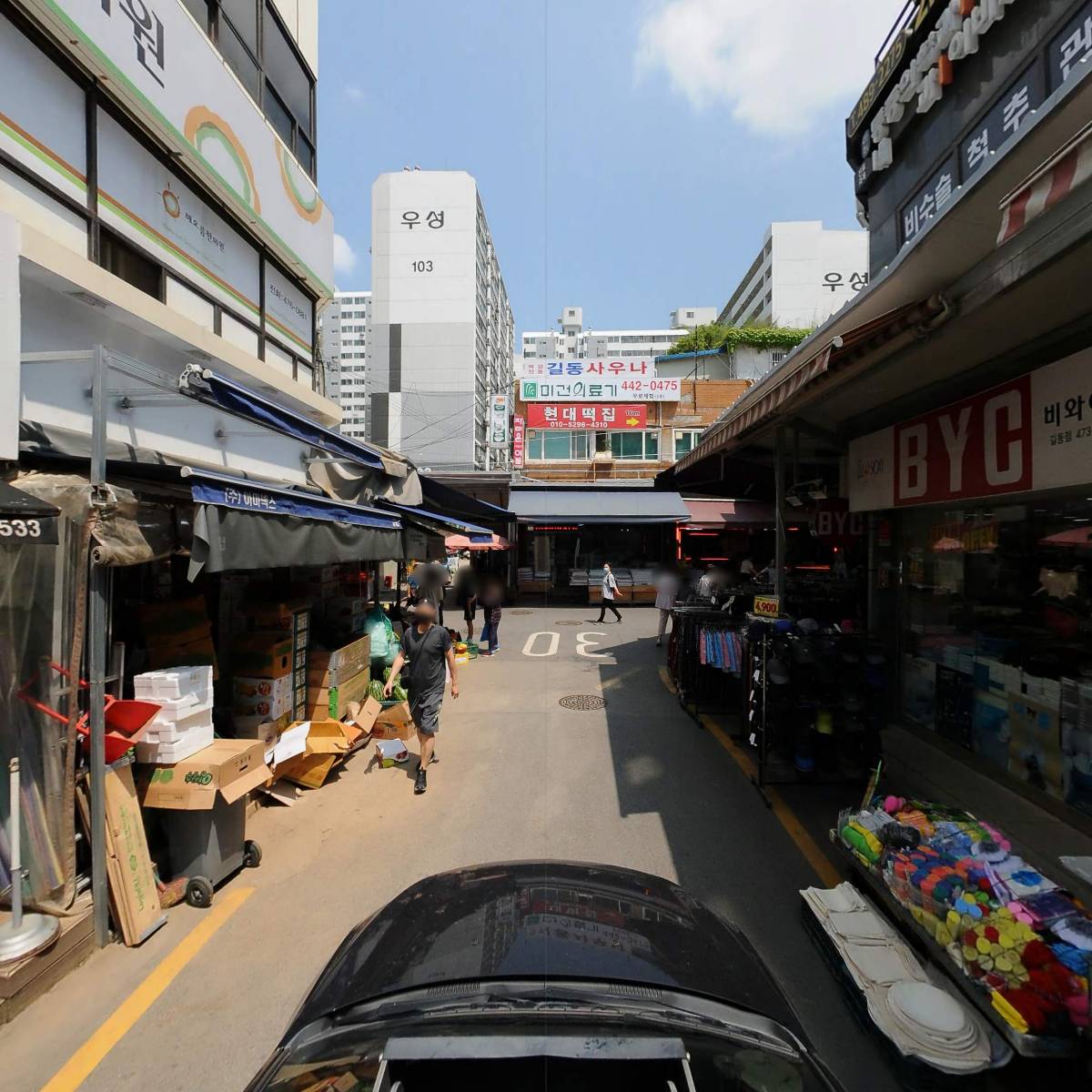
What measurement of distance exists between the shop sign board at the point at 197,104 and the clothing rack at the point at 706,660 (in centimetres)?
842

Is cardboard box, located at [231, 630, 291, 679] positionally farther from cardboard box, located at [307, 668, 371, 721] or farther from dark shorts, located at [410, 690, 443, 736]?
dark shorts, located at [410, 690, 443, 736]

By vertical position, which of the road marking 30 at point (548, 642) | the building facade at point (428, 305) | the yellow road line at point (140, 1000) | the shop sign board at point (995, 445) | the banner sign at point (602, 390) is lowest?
the yellow road line at point (140, 1000)

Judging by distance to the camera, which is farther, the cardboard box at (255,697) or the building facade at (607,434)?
the building facade at (607,434)

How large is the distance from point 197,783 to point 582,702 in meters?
5.64

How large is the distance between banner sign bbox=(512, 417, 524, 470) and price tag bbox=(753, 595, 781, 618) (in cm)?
1948

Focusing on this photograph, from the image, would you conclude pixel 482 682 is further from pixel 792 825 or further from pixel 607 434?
pixel 607 434

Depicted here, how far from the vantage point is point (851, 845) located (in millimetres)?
3748

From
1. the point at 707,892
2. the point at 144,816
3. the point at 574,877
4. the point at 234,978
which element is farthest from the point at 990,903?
the point at 144,816

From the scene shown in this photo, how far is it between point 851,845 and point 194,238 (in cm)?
944

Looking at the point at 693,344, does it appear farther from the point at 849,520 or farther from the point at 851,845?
the point at 851,845

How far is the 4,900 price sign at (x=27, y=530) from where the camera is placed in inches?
111

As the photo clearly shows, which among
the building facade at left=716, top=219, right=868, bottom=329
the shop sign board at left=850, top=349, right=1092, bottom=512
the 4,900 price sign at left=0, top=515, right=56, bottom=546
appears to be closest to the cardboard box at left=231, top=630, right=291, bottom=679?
the 4,900 price sign at left=0, top=515, right=56, bottom=546

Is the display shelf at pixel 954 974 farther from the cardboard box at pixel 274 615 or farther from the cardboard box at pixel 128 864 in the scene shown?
the cardboard box at pixel 274 615

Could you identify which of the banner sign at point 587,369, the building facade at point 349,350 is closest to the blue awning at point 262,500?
the banner sign at point 587,369
